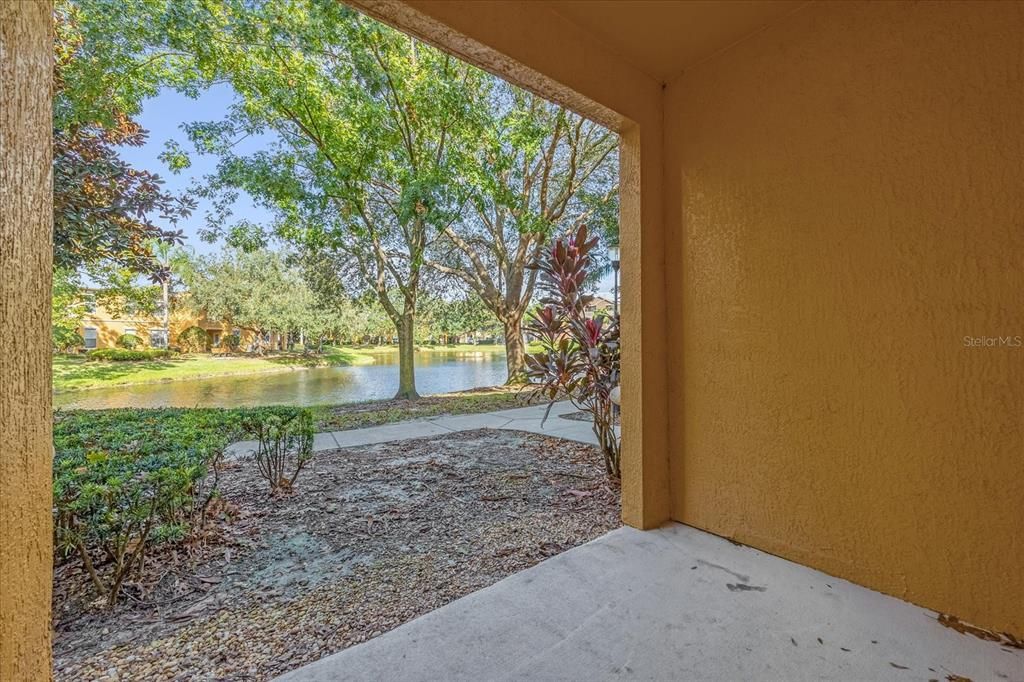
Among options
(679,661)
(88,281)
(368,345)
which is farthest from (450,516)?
(368,345)

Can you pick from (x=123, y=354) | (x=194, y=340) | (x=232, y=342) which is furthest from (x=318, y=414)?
(x=232, y=342)

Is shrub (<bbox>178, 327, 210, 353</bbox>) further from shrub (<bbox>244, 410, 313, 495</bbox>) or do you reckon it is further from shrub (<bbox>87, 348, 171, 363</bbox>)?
shrub (<bbox>244, 410, 313, 495</bbox>)

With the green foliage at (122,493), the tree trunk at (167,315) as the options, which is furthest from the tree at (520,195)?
the tree trunk at (167,315)

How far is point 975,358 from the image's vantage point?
138cm

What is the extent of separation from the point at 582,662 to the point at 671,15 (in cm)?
244

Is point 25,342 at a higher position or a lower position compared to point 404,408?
higher

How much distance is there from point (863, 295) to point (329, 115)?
5.95 metres

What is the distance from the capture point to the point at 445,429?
4574 mm

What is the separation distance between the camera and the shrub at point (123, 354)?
23.6 feet

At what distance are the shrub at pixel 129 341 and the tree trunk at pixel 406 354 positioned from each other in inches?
215

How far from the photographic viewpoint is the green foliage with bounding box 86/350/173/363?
7191 mm

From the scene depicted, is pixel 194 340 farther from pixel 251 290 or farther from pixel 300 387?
pixel 300 387

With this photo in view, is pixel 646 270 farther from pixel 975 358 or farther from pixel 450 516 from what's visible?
pixel 450 516

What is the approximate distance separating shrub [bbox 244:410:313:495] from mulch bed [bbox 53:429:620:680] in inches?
4.6
